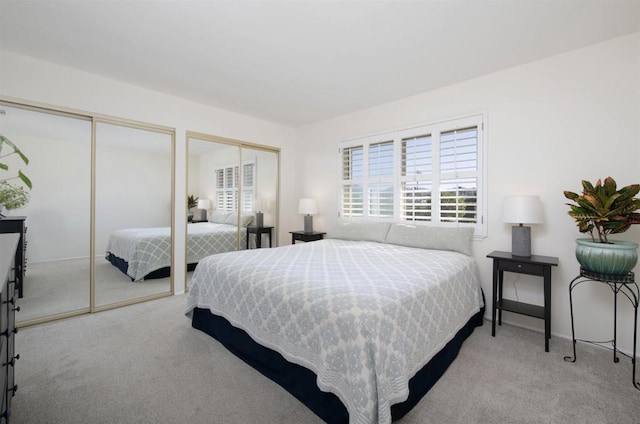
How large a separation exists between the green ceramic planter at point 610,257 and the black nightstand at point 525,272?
0.27m

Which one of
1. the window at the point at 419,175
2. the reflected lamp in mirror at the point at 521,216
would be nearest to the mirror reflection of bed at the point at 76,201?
the window at the point at 419,175

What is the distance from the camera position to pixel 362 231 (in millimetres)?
3766

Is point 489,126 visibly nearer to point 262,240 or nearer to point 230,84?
point 230,84

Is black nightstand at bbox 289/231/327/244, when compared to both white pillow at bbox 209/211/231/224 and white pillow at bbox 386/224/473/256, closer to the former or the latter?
white pillow at bbox 209/211/231/224

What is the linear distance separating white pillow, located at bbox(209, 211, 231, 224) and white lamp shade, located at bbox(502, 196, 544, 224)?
359cm

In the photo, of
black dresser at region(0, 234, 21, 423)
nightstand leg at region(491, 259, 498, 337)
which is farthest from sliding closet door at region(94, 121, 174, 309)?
nightstand leg at region(491, 259, 498, 337)

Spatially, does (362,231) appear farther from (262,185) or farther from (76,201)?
(76,201)

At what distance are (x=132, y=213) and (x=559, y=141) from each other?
4574mm

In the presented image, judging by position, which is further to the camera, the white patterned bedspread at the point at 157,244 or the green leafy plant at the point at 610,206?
the white patterned bedspread at the point at 157,244

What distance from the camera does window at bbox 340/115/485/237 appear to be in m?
3.18

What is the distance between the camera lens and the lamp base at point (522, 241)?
104 inches

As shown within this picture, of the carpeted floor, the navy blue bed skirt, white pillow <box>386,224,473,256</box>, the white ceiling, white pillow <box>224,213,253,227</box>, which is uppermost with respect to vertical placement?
the white ceiling

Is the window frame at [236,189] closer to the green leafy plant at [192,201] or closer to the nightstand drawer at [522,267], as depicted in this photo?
the green leafy plant at [192,201]

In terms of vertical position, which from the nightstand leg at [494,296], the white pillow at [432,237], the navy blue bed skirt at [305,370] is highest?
the white pillow at [432,237]
